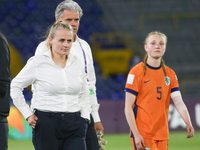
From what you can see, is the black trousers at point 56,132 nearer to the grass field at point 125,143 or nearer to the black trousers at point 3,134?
the black trousers at point 3,134

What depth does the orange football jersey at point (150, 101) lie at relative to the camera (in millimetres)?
3752

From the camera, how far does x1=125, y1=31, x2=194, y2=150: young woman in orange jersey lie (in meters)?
3.73

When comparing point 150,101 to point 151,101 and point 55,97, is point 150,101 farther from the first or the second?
point 55,97

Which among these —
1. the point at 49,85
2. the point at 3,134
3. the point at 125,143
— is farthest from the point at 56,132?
the point at 125,143

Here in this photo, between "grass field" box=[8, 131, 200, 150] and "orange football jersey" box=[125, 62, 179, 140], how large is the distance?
4.68 meters

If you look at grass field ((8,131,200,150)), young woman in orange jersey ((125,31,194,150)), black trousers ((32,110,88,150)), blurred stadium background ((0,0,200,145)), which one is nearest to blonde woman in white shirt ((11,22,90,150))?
black trousers ((32,110,88,150))

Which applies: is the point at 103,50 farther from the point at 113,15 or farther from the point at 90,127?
the point at 90,127

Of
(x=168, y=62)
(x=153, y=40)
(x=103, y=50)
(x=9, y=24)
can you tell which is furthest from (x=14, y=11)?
(x=153, y=40)

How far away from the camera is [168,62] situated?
16156 millimetres

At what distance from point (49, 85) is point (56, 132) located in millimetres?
410

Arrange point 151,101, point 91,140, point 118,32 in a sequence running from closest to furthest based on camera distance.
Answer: point 91,140, point 151,101, point 118,32

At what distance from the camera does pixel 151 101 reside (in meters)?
3.78

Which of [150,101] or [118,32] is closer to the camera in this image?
[150,101]

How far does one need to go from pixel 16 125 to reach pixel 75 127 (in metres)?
7.30
